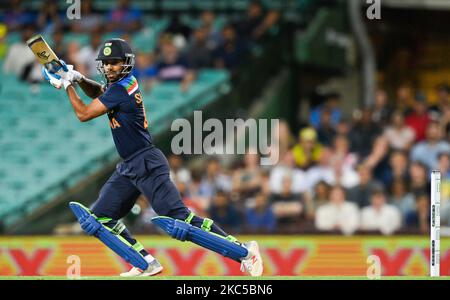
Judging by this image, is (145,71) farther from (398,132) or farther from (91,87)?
(91,87)

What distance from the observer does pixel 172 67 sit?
2003cm

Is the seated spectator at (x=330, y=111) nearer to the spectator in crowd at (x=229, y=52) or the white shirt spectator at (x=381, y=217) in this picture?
the spectator in crowd at (x=229, y=52)

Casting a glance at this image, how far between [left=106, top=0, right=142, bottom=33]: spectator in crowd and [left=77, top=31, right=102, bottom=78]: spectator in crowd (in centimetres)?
60

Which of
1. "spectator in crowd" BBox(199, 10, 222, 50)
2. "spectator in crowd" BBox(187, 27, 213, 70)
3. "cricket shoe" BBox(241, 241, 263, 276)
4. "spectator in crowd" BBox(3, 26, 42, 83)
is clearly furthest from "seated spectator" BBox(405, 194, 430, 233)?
"spectator in crowd" BBox(3, 26, 42, 83)

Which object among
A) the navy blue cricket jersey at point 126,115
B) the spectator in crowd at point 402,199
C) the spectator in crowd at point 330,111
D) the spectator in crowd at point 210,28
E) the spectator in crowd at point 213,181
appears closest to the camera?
the navy blue cricket jersey at point 126,115

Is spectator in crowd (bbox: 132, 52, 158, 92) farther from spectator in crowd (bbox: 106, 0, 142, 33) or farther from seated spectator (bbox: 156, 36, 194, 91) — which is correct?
spectator in crowd (bbox: 106, 0, 142, 33)

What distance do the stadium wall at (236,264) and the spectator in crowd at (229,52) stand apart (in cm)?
519

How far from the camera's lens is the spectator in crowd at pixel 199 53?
20031mm

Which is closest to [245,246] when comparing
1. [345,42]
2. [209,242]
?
[209,242]

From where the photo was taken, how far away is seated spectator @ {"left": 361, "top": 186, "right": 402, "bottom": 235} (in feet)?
52.8

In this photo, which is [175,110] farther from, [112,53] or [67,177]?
[112,53]

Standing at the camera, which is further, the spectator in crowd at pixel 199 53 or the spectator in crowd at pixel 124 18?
the spectator in crowd at pixel 124 18

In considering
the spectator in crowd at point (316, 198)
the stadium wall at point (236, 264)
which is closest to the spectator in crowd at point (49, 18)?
the stadium wall at point (236, 264)

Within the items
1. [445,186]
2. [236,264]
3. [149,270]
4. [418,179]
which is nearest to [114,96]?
[149,270]
